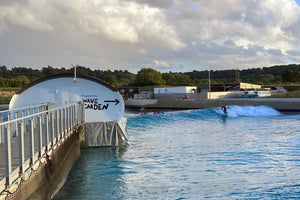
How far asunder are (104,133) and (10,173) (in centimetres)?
1213

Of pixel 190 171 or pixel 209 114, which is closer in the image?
pixel 190 171

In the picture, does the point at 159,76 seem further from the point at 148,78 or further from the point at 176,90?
the point at 176,90

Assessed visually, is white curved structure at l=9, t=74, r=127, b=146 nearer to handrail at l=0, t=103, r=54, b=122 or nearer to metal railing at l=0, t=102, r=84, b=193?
handrail at l=0, t=103, r=54, b=122

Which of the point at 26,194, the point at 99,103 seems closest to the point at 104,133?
the point at 99,103

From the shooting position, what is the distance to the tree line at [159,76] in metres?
101

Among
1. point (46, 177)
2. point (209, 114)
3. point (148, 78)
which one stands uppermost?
point (148, 78)

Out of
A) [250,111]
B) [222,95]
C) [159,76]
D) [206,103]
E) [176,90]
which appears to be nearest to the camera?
[250,111]

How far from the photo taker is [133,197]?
9.48 m

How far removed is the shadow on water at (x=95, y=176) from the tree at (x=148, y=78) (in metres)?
82.3

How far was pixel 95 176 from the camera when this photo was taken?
12.0 meters

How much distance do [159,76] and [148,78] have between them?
6711 millimetres

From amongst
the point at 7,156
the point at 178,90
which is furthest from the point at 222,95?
the point at 7,156

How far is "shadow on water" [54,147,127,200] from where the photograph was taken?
988cm

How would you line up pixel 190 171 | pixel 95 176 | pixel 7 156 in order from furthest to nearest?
pixel 190 171 < pixel 95 176 < pixel 7 156
